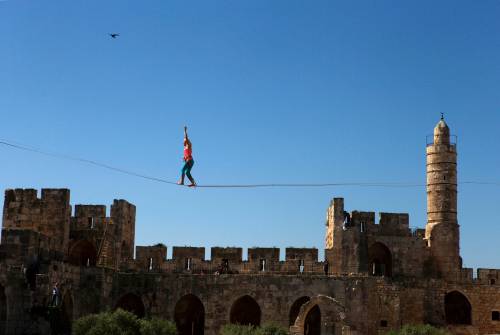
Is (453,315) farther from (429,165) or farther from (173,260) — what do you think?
(173,260)

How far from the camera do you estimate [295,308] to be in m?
36.0

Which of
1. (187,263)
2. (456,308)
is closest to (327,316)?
(187,263)

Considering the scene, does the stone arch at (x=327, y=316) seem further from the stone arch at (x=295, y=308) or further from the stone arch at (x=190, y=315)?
the stone arch at (x=190, y=315)

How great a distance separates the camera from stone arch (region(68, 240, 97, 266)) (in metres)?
37.8

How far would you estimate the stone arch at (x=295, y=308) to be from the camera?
3550cm

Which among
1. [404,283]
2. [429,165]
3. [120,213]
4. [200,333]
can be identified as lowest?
[200,333]

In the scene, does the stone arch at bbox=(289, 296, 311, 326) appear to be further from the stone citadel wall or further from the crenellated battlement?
the crenellated battlement

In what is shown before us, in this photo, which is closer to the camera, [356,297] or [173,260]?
[356,297]

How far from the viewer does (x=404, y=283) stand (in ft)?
122

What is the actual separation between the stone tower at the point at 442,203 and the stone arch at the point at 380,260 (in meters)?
2.06

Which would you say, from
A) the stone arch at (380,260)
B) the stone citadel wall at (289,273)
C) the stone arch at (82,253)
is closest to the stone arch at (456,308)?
the stone citadel wall at (289,273)

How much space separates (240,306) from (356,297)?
220 inches

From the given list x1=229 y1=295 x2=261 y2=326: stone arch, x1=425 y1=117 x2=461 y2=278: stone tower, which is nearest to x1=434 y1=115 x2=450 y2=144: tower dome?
x1=425 y1=117 x2=461 y2=278: stone tower

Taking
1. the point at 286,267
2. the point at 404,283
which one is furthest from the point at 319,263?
the point at 404,283
